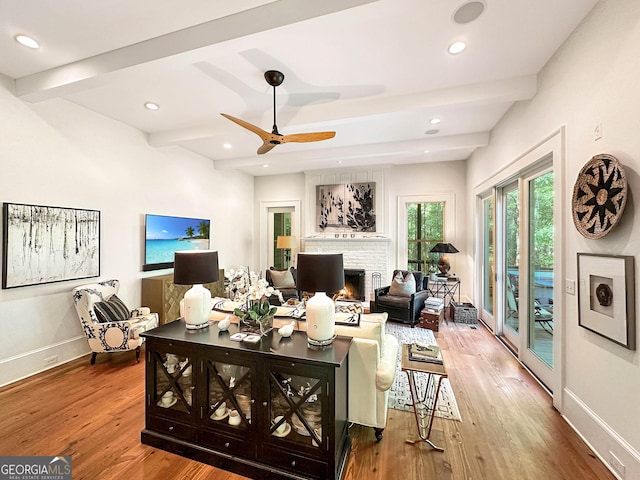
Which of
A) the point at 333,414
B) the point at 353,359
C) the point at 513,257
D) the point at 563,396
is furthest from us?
the point at 513,257

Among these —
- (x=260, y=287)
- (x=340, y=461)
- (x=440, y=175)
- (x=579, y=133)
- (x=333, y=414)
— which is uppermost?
(x=440, y=175)

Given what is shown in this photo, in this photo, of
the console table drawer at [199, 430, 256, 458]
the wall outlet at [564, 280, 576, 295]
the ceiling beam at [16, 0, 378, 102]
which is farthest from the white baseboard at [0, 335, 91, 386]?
the wall outlet at [564, 280, 576, 295]

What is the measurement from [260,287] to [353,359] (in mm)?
853

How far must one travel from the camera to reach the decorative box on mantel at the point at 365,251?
6.00 m

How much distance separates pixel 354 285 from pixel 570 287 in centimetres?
417

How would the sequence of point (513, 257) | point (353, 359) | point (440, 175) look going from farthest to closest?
1. point (440, 175)
2. point (513, 257)
3. point (353, 359)

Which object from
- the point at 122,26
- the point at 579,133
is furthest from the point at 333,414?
the point at 122,26

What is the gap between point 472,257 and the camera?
5.29 meters

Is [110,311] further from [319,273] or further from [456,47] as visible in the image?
[456,47]

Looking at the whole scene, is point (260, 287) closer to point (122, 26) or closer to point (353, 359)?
point (353, 359)

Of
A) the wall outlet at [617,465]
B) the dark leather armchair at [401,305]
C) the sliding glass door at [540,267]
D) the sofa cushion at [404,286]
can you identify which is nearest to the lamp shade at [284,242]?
the dark leather armchair at [401,305]

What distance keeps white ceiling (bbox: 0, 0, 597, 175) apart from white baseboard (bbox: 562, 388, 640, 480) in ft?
9.26

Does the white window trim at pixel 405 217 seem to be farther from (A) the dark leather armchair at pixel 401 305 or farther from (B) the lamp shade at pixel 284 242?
(B) the lamp shade at pixel 284 242

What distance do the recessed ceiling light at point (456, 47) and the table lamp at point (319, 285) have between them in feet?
6.69
